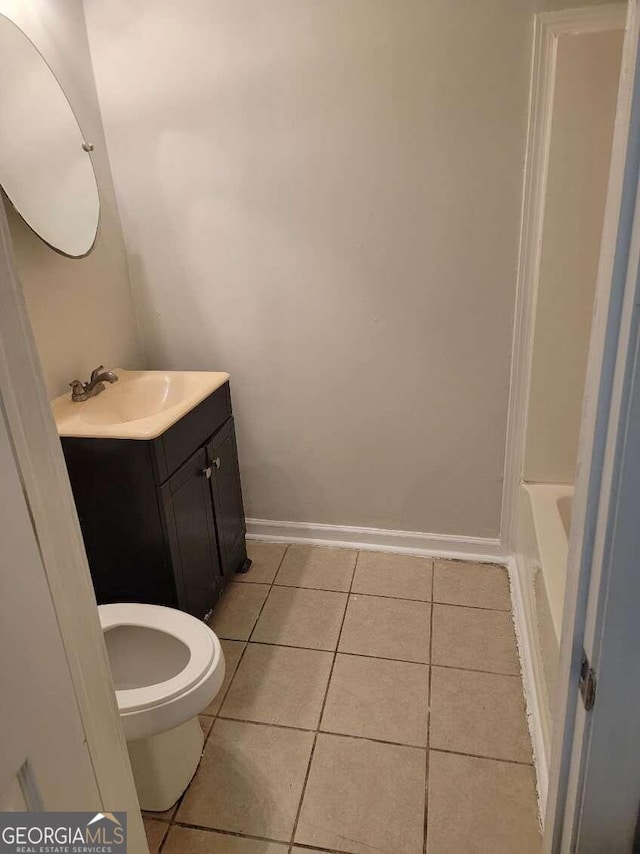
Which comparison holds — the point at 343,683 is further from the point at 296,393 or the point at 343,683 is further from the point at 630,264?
the point at 630,264

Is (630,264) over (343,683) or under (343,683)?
over

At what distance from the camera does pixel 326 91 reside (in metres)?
1.94

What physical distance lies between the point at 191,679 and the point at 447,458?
4.50 feet

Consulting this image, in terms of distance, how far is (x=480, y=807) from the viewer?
1424 millimetres

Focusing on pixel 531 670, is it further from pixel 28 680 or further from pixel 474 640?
pixel 28 680

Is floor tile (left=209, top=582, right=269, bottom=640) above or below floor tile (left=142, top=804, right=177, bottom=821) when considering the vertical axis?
below

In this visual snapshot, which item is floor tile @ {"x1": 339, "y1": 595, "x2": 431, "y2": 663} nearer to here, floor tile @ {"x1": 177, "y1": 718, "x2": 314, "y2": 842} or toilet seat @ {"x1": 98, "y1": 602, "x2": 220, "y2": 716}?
floor tile @ {"x1": 177, "y1": 718, "x2": 314, "y2": 842}

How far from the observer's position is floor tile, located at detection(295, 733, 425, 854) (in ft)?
4.49

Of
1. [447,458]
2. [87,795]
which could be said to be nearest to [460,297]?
[447,458]

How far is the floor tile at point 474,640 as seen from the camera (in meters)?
1.87

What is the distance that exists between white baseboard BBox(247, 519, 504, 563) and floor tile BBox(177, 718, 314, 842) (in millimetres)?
981

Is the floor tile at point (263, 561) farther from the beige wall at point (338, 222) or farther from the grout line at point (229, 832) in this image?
the grout line at point (229, 832)

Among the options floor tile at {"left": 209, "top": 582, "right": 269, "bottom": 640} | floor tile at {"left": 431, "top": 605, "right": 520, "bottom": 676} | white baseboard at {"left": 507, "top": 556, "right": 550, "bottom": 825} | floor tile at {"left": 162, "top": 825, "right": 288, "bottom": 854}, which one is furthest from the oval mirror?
white baseboard at {"left": 507, "top": 556, "right": 550, "bottom": 825}

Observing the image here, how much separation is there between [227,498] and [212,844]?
3.65 ft
